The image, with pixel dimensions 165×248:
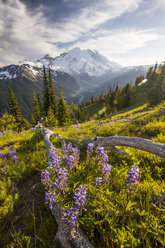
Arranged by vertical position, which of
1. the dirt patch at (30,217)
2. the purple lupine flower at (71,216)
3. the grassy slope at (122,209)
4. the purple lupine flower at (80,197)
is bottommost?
the dirt patch at (30,217)

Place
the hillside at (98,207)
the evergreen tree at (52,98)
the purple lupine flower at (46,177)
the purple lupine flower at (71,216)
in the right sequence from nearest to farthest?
the purple lupine flower at (71,216) < the hillside at (98,207) < the purple lupine flower at (46,177) < the evergreen tree at (52,98)

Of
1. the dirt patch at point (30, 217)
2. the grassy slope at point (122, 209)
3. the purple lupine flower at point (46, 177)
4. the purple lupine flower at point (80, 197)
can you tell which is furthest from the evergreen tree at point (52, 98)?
the purple lupine flower at point (80, 197)

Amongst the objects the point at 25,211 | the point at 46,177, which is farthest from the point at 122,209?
the point at 25,211

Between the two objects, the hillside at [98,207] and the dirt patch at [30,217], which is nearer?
the hillside at [98,207]

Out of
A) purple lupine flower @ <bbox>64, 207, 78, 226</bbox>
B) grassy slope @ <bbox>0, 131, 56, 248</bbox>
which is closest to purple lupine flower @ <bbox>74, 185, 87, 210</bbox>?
purple lupine flower @ <bbox>64, 207, 78, 226</bbox>

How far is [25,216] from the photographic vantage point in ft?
9.82

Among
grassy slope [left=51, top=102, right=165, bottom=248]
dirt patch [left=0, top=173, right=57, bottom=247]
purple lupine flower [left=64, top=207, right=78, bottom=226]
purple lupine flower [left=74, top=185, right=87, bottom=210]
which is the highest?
Result: purple lupine flower [left=74, top=185, right=87, bottom=210]

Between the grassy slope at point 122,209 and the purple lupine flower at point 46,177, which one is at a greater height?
the purple lupine flower at point 46,177

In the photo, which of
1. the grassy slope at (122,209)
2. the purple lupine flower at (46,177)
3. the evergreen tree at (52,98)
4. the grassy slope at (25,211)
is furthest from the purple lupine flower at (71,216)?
the evergreen tree at (52,98)

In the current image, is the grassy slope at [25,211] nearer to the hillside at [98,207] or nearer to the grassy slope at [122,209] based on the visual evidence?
the hillside at [98,207]

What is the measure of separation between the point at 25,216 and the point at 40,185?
101cm

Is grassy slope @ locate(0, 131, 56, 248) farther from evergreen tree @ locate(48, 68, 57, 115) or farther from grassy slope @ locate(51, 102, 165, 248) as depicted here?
evergreen tree @ locate(48, 68, 57, 115)

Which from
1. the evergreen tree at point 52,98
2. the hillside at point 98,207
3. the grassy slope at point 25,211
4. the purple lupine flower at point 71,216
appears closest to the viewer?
the purple lupine flower at point 71,216

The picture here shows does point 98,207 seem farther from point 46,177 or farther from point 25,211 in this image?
point 25,211
